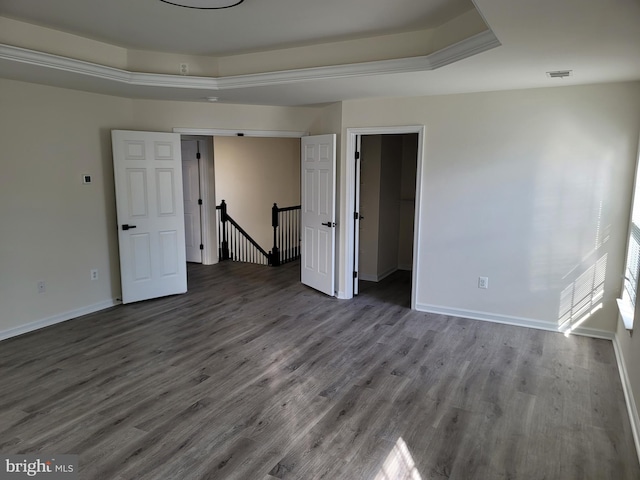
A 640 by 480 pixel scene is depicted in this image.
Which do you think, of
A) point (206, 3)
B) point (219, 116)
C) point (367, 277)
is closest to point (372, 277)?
point (367, 277)

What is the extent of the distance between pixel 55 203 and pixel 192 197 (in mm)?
2801

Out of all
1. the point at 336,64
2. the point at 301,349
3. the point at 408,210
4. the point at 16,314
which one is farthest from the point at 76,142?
the point at 408,210

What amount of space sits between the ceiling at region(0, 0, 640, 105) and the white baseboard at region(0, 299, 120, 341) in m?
2.38

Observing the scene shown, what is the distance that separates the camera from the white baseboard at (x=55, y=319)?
13.8ft

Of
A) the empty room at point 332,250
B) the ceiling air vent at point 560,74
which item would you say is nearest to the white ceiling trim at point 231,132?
the empty room at point 332,250

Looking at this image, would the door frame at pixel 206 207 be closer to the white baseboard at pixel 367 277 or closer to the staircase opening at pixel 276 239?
the staircase opening at pixel 276 239

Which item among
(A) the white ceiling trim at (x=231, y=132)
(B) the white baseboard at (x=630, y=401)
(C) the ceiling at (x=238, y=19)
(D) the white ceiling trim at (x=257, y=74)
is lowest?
(B) the white baseboard at (x=630, y=401)

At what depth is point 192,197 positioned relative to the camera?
283 inches

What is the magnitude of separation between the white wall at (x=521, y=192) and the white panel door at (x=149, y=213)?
8.29 feet

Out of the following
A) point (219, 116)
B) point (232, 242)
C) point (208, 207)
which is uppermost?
point (219, 116)

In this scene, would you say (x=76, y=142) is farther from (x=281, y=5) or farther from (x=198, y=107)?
(x=281, y=5)

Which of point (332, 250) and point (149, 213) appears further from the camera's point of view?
point (332, 250)

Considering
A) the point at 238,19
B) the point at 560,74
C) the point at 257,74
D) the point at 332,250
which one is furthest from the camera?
the point at 332,250

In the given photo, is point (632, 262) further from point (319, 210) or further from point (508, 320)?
point (319, 210)
